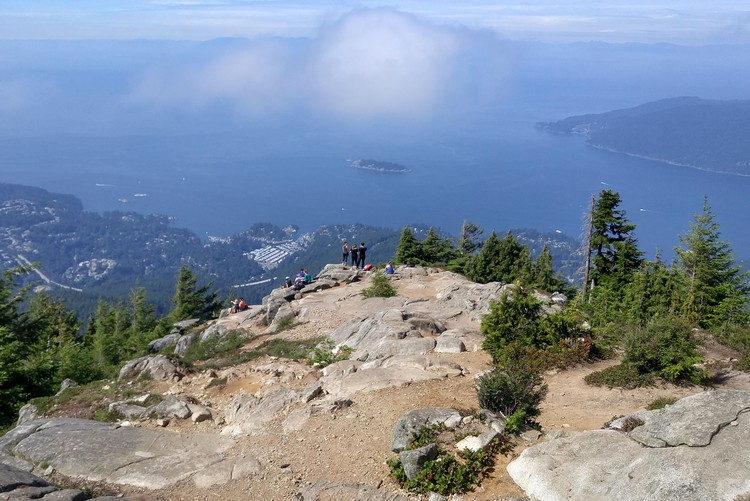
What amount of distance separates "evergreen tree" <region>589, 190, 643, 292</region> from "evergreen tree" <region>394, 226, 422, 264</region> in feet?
37.5

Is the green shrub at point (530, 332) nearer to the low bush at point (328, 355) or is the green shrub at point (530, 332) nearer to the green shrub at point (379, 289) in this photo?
the low bush at point (328, 355)

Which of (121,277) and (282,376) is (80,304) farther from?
(282,376)

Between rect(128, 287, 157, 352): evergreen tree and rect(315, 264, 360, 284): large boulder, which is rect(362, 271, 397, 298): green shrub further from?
rect(128, 287, 157, 352): evergreen tree

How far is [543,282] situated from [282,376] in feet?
74.4

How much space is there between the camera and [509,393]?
1089 centimetres

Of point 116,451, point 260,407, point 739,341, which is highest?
point 739,341

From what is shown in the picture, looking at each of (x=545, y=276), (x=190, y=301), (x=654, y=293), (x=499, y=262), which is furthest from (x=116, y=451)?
(x=190, y=301)

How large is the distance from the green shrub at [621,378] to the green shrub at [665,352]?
18 cm

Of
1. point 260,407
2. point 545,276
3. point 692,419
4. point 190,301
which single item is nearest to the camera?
point 692,419

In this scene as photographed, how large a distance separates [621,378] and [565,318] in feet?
7.74

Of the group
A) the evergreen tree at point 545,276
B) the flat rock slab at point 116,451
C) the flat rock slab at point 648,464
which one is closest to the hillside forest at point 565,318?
the evergreen tree at point 545,276

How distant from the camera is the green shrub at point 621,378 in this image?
13.1 metres

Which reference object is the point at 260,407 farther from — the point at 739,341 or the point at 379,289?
the point at 739,341

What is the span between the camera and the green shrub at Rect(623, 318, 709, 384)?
13.0m
